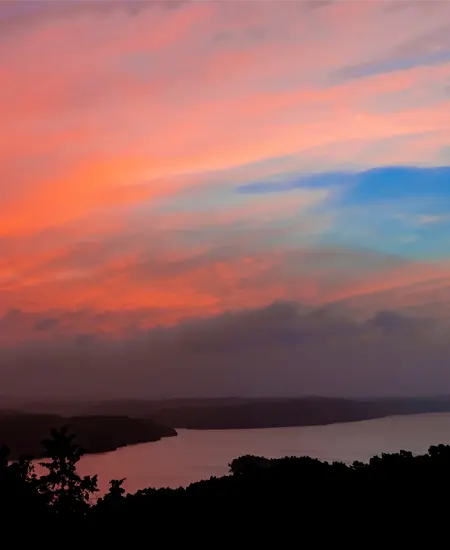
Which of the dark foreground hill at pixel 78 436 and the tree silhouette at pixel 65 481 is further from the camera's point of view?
the dark foreground hill at pixel 78 436

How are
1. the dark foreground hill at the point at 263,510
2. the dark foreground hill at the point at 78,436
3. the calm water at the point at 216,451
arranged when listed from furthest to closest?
the dark foreground hill at the point at 78,436, the calm water at the point at 216,451, the dark foreground hill at the point at 263,510

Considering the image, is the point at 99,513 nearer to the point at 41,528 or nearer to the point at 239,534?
the point at 41,528

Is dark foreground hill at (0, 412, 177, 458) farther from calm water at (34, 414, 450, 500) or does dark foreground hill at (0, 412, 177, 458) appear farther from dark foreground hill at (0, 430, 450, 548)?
dark foreground hill at (0, 430, 450, 548)

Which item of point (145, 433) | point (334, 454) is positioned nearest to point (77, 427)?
point (145, 433)

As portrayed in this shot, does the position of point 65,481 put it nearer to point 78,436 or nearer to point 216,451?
point 216,451

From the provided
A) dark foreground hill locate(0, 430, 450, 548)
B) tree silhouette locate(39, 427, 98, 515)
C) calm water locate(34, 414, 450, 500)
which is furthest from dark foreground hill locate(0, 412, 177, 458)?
dark foreground hill locate(0, 430, 450, 548)

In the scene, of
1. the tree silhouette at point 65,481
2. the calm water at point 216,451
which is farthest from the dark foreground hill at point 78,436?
the tree silhouette at point 65,481

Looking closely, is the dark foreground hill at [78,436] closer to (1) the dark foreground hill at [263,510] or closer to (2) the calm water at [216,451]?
(2) the calm water at [216,451]

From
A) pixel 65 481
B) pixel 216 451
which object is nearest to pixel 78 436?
pixel 216 451
